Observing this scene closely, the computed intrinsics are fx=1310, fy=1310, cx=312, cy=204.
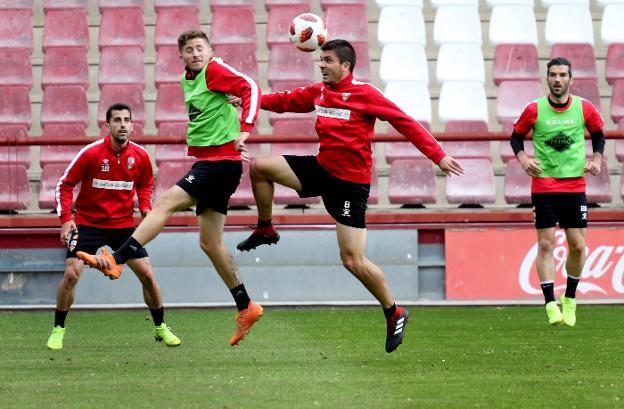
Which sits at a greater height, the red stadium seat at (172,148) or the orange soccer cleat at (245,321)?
Result: the red stadium seat at (172,148)

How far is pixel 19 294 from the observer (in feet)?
42.9

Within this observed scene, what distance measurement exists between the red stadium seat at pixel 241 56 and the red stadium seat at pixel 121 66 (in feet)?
3.05

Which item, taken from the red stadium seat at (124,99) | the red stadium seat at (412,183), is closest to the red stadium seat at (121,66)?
the red stadium seat at (124,99)

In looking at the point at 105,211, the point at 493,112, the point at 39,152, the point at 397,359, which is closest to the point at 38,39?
the point at 39,152

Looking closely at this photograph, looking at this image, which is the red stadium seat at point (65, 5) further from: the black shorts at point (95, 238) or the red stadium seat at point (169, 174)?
the black shorts at point (95, 238)

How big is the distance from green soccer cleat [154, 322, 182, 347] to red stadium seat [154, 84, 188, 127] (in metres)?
5.18

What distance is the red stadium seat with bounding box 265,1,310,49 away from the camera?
15327mm

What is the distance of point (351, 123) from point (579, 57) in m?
7.62

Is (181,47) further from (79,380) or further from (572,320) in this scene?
(572,320)

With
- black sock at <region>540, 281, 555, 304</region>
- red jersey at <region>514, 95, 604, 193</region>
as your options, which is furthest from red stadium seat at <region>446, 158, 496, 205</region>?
black sock at <region>540, 281, 555, 304</region>

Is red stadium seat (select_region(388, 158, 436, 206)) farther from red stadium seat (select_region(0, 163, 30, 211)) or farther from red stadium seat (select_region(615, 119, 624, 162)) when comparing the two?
red stadium seat (select_region(0, 163, 30, 211))

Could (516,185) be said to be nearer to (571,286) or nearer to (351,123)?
(571,286)

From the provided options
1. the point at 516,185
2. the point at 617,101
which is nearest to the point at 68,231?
the point at 516,185

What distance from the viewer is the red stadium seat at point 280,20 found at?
50.3 feet
